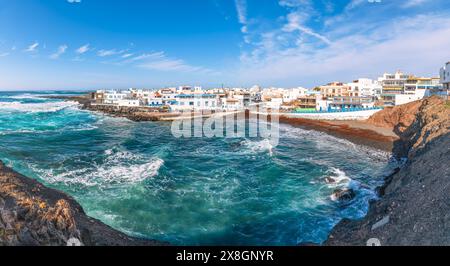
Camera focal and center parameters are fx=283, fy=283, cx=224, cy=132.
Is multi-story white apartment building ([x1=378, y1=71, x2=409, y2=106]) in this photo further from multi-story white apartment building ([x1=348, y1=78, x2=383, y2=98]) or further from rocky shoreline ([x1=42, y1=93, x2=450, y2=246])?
rocky shoreline ([x1=42, y1=93, x2=450, y2=246])

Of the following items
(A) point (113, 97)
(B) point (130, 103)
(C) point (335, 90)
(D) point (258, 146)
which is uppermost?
(C) point (335, 90)

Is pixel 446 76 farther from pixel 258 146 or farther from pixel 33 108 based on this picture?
pixel 33 108

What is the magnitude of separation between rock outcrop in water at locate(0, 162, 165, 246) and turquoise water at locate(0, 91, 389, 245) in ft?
4.53

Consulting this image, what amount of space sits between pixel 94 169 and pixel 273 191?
1309 cm

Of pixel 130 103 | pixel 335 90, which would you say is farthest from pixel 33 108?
pixel 335 90

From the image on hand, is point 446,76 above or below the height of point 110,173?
above

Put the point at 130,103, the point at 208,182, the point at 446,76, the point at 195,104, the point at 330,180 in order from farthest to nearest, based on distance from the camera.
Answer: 1. the point at 130,103
2. the point at 195,104
3. the point at 446,76
4. the point at 330,180
5. the point at 208,182

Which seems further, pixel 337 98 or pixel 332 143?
pixel 337 98

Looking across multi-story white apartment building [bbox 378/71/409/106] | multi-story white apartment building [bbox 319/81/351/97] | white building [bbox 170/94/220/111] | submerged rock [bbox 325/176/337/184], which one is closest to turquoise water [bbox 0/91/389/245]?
submerged rock [bbox 325/176/337/184]

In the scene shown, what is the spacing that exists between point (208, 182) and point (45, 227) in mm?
11324

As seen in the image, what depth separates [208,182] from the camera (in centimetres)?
1909

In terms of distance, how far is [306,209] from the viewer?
15.0m
